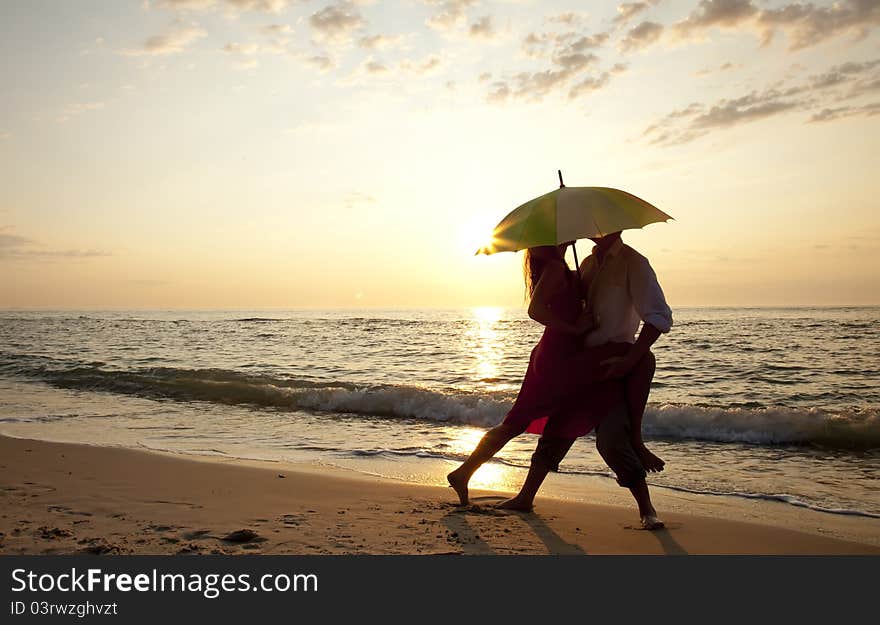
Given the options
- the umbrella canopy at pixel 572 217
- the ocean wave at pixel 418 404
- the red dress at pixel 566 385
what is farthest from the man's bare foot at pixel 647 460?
the ocean wave at pixel 418 404

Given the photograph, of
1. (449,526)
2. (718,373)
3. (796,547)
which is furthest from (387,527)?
(718,373)

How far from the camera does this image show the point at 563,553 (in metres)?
4.26

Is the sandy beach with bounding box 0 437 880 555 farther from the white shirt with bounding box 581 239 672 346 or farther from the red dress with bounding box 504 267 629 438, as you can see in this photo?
the white shirt with bounding box 581 239 672 346

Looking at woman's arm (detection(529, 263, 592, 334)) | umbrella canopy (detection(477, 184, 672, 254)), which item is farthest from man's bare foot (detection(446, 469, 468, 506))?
umbrella canopy (detection(477, 184, 672, 254))

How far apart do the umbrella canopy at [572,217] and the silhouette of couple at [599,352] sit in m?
0.23

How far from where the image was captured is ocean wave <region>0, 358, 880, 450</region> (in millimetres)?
9570

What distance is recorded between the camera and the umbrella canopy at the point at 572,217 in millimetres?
4328

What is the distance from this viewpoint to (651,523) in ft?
16.2

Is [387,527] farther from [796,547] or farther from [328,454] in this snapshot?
[328,454]

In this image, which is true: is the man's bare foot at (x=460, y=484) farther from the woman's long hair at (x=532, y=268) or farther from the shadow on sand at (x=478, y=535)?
the woman's long hair at (x=532, y=268)

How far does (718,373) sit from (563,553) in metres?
13.8

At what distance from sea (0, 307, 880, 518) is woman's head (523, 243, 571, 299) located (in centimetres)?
235

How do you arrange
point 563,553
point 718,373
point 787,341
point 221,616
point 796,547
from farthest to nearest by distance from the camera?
point 787,341 → point 718,373 → point 796,547 → point 563,553 → point 221,616

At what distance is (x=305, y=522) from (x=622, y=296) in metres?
2.68
